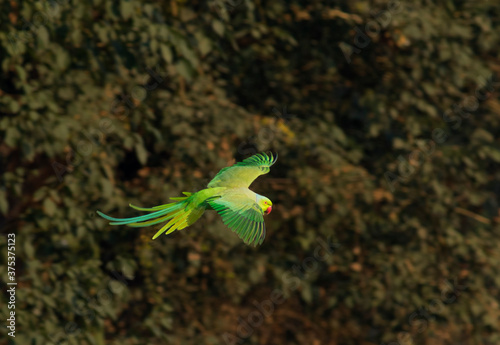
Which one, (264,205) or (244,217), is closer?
(244,217)

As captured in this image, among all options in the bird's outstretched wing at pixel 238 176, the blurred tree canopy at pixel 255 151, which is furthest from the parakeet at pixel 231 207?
the blurred tree canopy at pixel 255 151

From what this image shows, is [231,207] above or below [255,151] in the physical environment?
above

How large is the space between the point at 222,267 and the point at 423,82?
6.27 ft

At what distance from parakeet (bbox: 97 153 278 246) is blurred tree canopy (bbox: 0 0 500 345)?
189cm

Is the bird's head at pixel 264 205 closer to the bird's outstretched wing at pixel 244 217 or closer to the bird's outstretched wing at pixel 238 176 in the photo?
the bird's outstretched wing at pixel 244 217

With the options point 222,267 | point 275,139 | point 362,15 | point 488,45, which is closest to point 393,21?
point 362,15

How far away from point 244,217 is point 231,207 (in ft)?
0.16

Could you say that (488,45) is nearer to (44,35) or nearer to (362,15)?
(362,15)

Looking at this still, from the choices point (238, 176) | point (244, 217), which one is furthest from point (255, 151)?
point (244, 217)

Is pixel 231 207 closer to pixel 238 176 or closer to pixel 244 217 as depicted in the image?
pixel 244 217

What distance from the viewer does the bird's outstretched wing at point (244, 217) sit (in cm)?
224

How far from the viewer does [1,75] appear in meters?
4.46

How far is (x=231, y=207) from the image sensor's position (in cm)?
228

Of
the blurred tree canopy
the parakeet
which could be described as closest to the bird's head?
the parakeet
